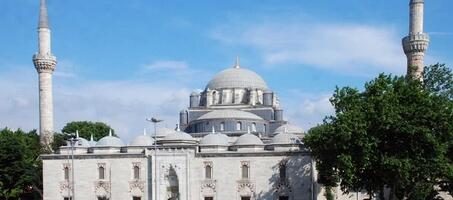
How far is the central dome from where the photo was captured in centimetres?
5275

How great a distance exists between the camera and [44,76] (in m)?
48.8

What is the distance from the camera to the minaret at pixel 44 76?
159ft

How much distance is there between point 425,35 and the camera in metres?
43.5

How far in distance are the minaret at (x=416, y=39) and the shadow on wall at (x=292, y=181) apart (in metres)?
13.8

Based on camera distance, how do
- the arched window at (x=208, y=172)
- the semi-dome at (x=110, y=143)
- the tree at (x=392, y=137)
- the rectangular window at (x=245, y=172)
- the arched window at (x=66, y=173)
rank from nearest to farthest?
the tree at (x=392, y=137), the rectangular window at (x=245, y=172), the arched window at (x=208, y=172), the arched window at (x=66, y=173), the semi-dome at (x=110, y=143)

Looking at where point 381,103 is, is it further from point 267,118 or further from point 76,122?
point 76,122

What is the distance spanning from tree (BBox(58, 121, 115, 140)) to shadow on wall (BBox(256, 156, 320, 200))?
1077 inches

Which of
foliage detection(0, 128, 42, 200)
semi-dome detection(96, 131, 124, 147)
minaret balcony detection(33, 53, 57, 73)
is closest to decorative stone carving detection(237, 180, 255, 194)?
semi-dome detection(96, 131, 124, 147)

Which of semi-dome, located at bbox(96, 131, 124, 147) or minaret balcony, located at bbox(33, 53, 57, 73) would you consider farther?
minaret balcony, located at bbox(33, 53, 57, 73)

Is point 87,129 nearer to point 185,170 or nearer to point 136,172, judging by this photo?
point 136,172

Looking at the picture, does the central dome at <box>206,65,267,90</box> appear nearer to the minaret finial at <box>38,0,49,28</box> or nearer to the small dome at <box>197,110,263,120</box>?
the small dome at <box>197,110,263,120</box>

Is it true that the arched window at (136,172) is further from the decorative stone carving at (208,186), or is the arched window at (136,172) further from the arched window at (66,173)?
the arched window at (66,173)

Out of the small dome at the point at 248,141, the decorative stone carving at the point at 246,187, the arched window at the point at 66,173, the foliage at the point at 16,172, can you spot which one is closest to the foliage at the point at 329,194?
the decorative stone carving at the point at 246,187

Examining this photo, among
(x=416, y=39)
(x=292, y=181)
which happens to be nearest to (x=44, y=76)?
(x=292, y=181)
